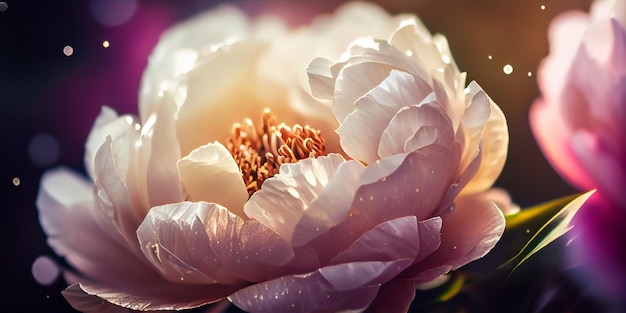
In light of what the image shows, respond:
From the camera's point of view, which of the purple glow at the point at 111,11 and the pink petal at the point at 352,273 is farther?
the purple glow at the point at 111,11

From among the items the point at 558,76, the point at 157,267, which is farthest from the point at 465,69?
the point at 157,267

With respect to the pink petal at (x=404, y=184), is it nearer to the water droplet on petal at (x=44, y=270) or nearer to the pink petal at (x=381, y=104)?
the pink petal at (x=381, y=104)

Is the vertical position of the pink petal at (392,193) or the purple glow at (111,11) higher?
the purple glow at (111,11)

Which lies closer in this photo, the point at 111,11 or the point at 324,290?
the point at 324,290

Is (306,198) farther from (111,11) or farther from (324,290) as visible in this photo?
(111,11)

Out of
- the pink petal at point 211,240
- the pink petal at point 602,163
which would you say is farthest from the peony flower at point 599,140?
the pink petal at point 211,240

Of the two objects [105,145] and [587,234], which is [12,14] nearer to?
[105,145]

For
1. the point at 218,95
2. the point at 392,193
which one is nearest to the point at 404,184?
the point at 392,193
